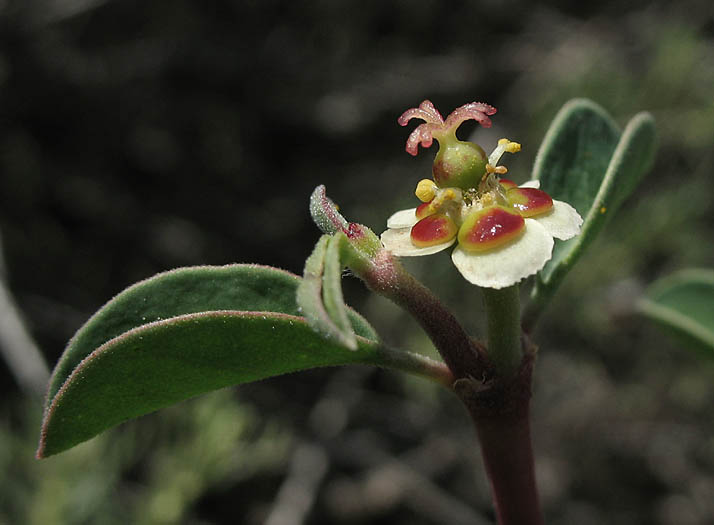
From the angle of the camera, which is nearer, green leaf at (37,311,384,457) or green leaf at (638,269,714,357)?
green leaf at (37,311,384,457)

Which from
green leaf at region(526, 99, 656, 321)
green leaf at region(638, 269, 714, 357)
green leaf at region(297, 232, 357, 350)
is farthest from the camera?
green leaf at region(638, 269, 714, 357)

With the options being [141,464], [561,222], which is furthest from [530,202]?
[141,464]

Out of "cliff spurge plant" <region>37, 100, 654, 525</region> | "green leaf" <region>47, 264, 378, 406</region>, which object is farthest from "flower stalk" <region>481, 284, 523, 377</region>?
"green leaf" <region>47, 264, 378, 406</region>

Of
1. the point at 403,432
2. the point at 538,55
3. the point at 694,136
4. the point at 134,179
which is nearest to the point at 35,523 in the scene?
the point at 403,432

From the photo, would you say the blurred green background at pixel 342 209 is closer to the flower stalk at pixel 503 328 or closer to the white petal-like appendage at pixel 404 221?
the white petal-like appendage at pixel 404 221

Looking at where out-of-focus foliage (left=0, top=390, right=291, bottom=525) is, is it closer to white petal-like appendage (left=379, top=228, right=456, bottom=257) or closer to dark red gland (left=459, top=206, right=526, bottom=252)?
white petal-like appendage (left=379, top=228, right=456, bottom=257)

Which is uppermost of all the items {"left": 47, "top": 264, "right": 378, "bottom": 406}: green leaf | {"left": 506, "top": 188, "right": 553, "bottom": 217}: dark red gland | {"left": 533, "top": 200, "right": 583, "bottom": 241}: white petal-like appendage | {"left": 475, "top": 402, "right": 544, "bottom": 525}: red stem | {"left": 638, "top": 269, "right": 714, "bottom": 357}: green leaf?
{"left": 638, "top": 269, "right": 714, "bottom": 357}: green leaf

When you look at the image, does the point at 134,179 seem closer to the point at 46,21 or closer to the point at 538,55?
the point at 46,21

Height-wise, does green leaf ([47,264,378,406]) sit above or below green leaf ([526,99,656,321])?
below
